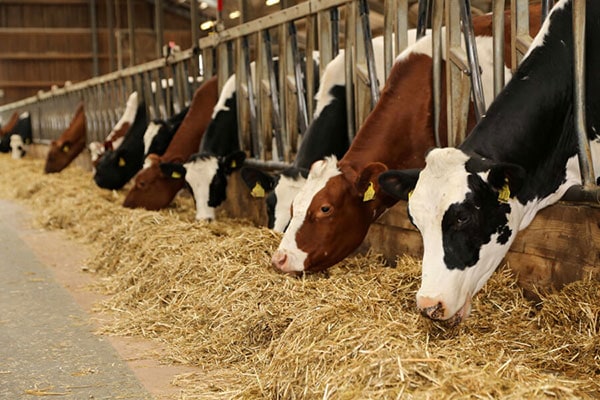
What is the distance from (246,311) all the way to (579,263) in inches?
58.4

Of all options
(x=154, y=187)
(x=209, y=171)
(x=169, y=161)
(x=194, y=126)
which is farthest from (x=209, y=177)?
(x=194, y=126)

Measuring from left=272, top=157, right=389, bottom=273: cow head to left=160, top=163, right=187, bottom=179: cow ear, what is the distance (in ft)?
9.94

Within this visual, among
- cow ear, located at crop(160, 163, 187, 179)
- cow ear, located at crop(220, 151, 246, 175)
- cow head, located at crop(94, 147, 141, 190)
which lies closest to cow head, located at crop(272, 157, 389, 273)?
cow ear, located at crop(220, 151, 246, 175)

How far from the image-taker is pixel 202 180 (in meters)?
7.04

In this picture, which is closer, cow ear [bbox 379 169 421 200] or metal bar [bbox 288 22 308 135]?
cow ear [bbox 379 169 421 200]

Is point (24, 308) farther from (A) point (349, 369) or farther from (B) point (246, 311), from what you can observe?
(A) point (349, 369)

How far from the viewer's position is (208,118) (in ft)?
27.1

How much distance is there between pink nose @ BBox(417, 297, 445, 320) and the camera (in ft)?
9.98

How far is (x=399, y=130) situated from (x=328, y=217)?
0.67m

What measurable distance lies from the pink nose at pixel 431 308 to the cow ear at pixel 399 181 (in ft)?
2.05

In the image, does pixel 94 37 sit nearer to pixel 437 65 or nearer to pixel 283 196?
pixel 283 196

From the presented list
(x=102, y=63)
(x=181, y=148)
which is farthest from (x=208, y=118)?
(x=102, y=63)

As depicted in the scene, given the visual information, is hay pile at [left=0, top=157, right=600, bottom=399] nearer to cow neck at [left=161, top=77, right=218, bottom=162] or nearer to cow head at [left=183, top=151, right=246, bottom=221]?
cow head at [left=183, top=151, right=246, bottom=221]

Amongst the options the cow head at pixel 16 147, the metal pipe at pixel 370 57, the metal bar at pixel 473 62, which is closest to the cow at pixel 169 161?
the metal pipe at pixel 370 57
